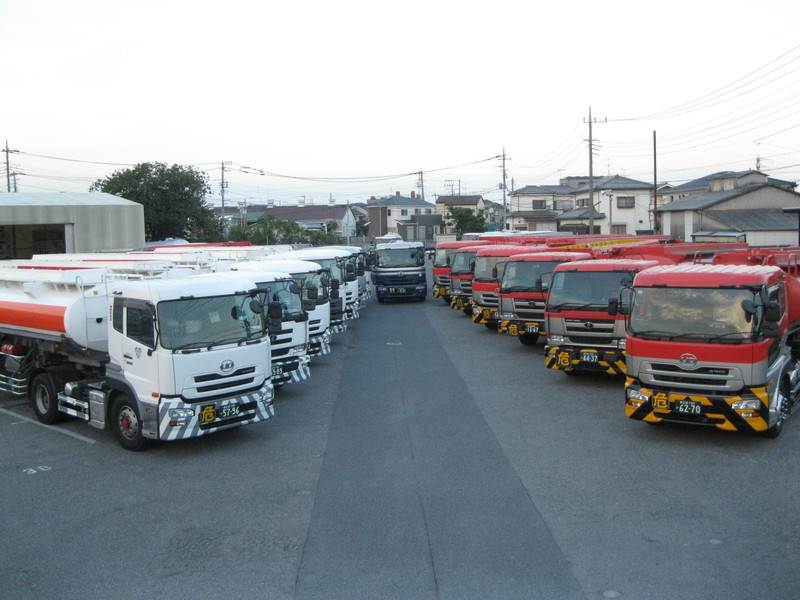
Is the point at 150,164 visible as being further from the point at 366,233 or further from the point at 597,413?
the point at 366,233

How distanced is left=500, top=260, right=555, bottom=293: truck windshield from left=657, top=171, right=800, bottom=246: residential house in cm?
2795

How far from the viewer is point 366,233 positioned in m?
103

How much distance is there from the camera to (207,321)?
1022cm

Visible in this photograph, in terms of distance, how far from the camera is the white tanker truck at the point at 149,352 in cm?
980

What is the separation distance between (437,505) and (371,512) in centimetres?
74

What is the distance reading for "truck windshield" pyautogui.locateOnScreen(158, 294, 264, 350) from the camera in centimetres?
984

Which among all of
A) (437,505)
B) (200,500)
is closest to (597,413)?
(437,505)

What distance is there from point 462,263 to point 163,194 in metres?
29.2

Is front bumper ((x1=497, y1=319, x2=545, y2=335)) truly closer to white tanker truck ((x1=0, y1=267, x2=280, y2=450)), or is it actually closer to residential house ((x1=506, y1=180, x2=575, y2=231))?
white tanker truck ((x1=0, y1=267, x2=280, y2=450))

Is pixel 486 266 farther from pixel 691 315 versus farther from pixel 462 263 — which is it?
pixel 691 315

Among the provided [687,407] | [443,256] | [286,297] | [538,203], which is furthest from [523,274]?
[538,203]

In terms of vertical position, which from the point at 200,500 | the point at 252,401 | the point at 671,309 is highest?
the point at 671,309

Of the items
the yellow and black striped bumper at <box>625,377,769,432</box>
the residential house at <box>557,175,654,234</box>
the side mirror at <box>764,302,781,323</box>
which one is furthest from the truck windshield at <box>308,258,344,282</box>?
the residential house at <box>557,175,654,234</box>

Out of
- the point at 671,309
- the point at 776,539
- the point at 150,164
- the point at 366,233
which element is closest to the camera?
the point at 776,539
